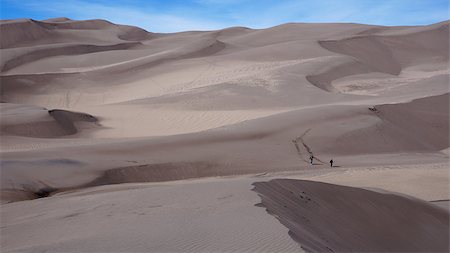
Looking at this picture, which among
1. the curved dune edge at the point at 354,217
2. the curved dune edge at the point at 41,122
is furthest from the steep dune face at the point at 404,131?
the curved dune edge at the point at 41,122

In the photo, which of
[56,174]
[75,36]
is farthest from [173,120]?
[75,36]

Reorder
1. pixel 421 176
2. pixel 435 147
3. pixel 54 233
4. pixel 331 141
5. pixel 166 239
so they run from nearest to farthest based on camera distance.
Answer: pixel 166 239, pixel 54 233, pixel 421 176, pixel 331 141, pixel 435 147

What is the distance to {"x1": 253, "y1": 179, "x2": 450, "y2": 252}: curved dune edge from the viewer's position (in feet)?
26.8

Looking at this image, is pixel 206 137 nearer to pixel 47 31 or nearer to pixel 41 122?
pixel 41 122

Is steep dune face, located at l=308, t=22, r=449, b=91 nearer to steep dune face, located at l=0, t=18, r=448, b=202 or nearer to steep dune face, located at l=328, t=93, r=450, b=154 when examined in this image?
steep dune face, located at l=0, t=18, r=448, b=202

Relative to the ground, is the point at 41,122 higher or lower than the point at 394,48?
lower

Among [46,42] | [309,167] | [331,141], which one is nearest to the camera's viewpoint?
[309,167]

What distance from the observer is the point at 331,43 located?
51.1m

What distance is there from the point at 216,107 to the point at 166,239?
22581 mm

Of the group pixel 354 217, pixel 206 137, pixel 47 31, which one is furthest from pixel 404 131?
pixel 47 31

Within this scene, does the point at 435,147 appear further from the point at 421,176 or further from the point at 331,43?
the point at 331,43

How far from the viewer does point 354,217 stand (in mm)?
10164

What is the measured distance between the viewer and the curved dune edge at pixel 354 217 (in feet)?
26.8

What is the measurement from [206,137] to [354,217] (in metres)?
9.64
